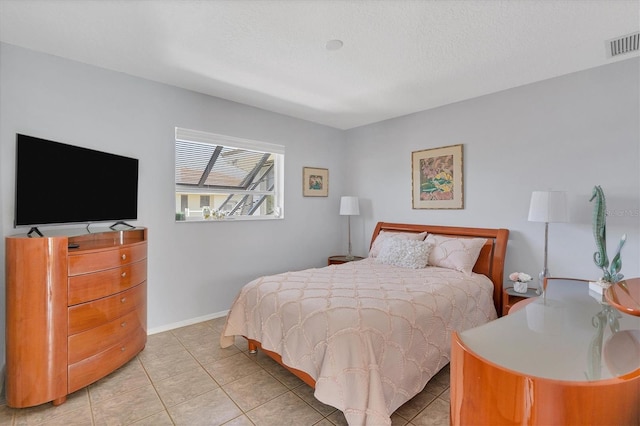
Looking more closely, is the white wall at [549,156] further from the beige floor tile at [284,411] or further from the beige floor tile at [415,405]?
the beige floor tile at [284,411]

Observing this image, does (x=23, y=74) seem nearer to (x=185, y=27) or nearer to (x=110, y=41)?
(x=110, y=41)

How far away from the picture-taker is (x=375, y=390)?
1.61m

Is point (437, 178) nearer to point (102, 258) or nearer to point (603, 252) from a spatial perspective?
point (603, 252)

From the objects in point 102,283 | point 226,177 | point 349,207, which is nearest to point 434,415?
point 102,283

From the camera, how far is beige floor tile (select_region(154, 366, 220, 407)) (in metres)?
A: 2.05

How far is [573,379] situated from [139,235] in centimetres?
313

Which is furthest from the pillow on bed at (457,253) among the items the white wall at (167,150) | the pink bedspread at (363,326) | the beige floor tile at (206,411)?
the beige floor tile at (206,411)

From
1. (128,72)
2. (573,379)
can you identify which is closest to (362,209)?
(128,72)

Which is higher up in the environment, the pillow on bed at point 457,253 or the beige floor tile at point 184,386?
the pillow on bed at point 457,253

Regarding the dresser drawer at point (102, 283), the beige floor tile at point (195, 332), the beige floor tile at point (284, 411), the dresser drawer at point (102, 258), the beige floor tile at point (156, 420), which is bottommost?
the beige floor tile at point (284, 411)

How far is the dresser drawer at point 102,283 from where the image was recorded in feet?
6.70

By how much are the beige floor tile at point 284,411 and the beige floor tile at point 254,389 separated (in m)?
0.06

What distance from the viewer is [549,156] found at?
2959mm

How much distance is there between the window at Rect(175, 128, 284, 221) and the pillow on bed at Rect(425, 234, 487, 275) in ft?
6.75
